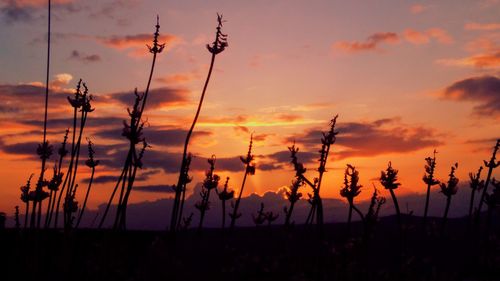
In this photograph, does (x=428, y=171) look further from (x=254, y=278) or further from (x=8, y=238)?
(x=8, y=238)

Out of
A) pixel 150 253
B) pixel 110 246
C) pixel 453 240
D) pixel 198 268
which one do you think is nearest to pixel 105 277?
pixel 110 246

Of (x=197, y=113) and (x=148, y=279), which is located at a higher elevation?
(x=197, y=113)

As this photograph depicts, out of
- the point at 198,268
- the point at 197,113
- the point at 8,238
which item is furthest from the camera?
the point at 8,238

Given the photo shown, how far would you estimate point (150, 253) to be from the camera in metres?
8.14

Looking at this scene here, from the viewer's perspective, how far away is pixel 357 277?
33.7ft

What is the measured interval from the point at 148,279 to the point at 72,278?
2.02 meters

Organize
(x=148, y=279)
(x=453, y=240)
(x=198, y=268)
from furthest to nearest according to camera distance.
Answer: (x=453, y=240) < (x=198, y=268) < (x=148, y=279)

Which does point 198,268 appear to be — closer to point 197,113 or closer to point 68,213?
point 68,213

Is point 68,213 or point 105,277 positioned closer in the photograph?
point 105,277

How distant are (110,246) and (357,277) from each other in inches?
154

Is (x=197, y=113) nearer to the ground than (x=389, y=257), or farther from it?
farther from it

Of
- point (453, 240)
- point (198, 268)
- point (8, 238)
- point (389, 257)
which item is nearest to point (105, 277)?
point (198, 268)

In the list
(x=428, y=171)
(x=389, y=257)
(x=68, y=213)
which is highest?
(x=428, y=171)

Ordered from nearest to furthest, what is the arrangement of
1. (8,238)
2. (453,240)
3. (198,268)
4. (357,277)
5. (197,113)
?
(197,113)
(357,277)
(198,268)
(8,238)
(453,240)
